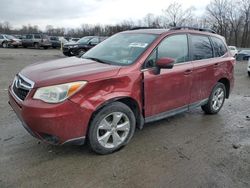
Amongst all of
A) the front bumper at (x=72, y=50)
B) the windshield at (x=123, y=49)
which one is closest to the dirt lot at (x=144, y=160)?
the windshield at (x=123, y=49)

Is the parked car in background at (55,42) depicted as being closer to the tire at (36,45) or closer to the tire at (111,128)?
the tire at (36,45)

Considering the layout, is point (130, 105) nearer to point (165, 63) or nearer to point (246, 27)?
point (165, 63)

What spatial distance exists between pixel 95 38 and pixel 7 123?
624 inches

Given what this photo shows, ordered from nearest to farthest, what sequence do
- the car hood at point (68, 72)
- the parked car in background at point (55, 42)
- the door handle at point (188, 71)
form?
the car hood at point (68, 72) < the door handle at point (188, 71) < the parked car in background at point (55, 42)

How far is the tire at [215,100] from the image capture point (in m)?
5.46

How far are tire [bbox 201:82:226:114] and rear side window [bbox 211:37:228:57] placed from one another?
0.63 meters

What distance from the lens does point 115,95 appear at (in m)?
3.52

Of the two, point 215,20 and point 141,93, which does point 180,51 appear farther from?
point 215,20

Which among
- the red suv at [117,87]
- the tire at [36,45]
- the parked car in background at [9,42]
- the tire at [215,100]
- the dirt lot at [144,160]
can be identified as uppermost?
the parked car in background at [9,42]

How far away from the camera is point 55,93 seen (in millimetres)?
3139

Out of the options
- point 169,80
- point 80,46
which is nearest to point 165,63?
point 169,80

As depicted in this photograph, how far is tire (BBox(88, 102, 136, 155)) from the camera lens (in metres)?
3.45

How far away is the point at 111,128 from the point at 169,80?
1260mm

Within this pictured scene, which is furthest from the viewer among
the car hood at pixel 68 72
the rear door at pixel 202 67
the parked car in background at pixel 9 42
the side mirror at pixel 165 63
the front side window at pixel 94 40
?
the parked car in background at pixel 9 42
